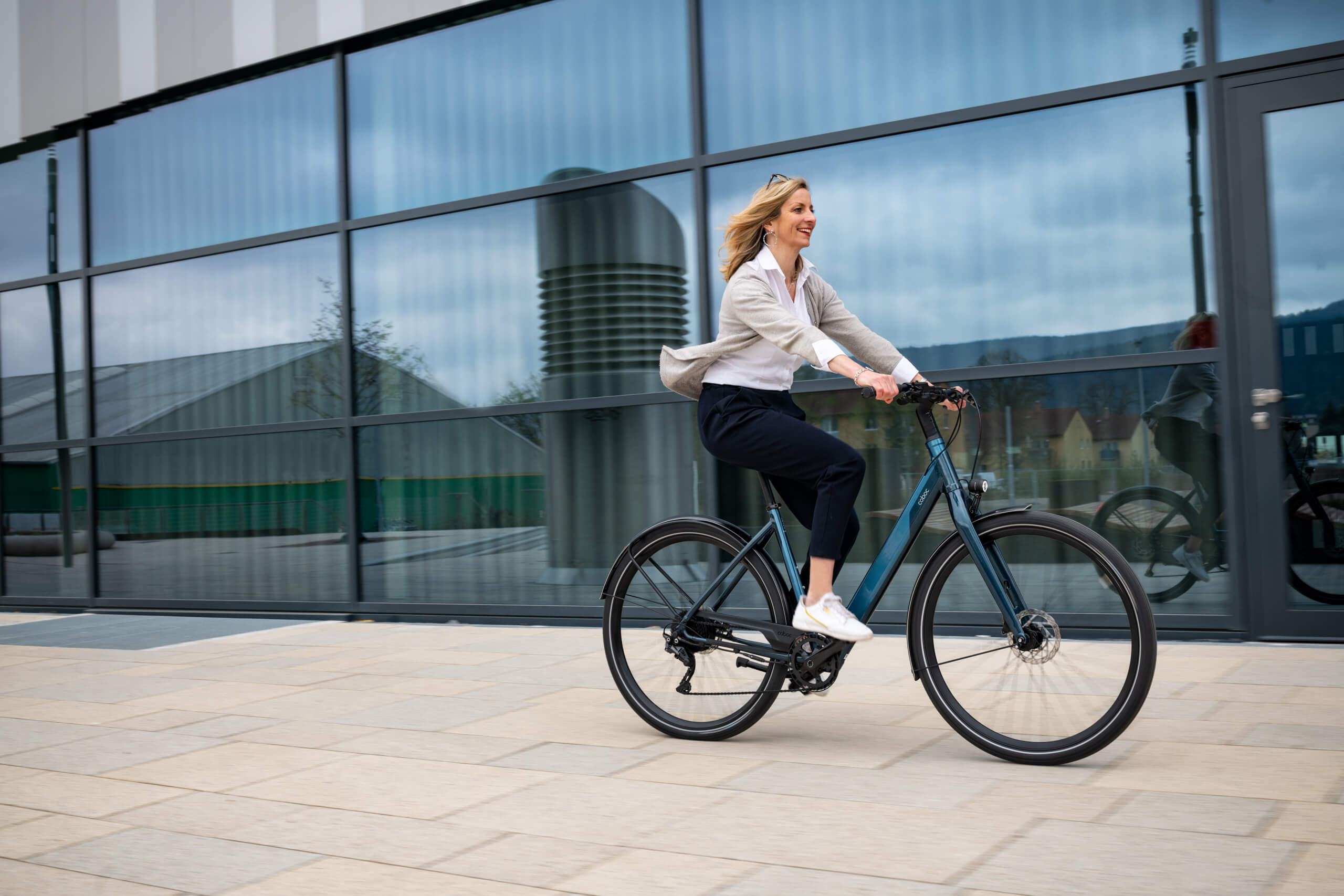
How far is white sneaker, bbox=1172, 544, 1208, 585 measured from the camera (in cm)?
548

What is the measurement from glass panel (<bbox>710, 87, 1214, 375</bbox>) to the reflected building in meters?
1.02

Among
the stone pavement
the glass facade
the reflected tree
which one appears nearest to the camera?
the stone pavement

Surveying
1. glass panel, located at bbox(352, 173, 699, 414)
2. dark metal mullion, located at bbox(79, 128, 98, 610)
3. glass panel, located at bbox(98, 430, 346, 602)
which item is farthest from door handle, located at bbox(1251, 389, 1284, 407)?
dark metal mullion, located at bbox(79, 128, 98, 610)

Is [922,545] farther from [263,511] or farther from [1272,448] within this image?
[263,511]

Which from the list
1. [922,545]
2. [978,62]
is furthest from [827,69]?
[922,545]

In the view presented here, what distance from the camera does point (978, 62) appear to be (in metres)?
6.05

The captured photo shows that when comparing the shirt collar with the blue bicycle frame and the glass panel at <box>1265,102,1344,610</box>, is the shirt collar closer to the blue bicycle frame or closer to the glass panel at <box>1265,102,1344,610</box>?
the blue bicycle frame

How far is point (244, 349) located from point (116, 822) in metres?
5.91

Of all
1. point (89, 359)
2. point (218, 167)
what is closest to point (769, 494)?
point (218, 167)

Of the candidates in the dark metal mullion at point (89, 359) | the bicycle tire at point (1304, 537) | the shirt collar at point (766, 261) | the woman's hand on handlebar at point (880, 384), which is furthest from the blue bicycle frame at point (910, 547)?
the dark metal mullion at point (89, 359)

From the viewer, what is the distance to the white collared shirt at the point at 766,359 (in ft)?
12.6

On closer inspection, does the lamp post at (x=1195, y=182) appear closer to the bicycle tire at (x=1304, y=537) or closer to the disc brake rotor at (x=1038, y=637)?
the bicycle tire at (x=1304, y=537)

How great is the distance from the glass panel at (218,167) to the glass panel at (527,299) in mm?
793

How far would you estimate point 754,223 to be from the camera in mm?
3887
